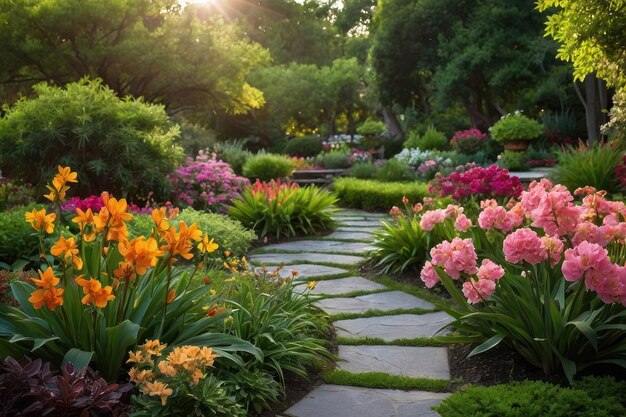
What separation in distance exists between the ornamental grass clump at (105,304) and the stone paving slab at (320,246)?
4257 mm

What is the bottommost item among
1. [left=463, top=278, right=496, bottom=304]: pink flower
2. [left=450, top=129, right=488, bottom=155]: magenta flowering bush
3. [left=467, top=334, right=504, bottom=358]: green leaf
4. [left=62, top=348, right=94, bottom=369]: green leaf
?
[left=467, top=334, right=504, bottom=358]: green leaf

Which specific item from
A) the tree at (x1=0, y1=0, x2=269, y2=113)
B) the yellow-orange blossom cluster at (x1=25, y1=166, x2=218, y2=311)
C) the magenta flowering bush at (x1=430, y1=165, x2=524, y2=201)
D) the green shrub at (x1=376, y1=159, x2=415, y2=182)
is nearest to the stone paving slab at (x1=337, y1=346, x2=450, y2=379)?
the yellow-orange blossom cluster at (x1=25, y1=166, x2=218, y2=311)

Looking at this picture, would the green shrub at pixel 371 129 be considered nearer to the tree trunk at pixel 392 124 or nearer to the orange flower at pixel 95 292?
the tree trunk at pixel 392 124

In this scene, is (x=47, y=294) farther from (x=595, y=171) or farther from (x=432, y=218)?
(x=595, y=171)

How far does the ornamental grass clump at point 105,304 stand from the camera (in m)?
2.62

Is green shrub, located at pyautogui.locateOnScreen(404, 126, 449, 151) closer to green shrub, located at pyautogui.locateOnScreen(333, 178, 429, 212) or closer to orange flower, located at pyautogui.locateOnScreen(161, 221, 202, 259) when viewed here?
green shrub, located at pyautogui.locateOnScreen(333, 178, 429, 212)

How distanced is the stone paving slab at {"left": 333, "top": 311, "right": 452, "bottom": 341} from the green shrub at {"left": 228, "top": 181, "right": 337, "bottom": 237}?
3667mm

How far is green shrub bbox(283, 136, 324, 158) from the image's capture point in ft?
73.3

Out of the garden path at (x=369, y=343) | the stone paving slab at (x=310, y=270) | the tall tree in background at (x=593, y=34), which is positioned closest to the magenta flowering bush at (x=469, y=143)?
the tall tree in background at (x=593, y=34)

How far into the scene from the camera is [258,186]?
352 inches

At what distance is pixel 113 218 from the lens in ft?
9.20

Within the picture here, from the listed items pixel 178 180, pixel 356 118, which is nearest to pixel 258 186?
pixel 178 180

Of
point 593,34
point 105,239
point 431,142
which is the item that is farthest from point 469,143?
point 105,239

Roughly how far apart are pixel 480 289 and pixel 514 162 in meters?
11.1
